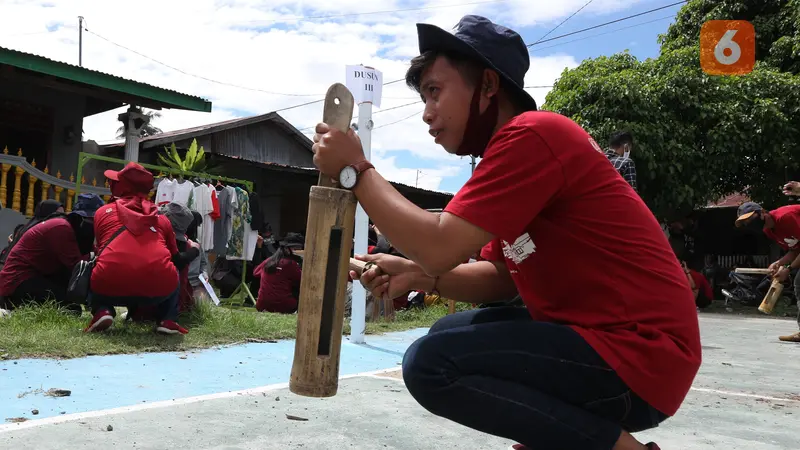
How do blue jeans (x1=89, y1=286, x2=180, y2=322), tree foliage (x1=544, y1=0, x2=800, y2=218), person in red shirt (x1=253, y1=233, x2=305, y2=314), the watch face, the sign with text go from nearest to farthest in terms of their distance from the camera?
the watch face, blue jeans (x1=89, y1=286, x2=180, y2=322), the sign with text, person in red shirt (x1=253, y1=233, x2=305, y2=314), tree foliage (x1=544, y1=0, x2=800, y2=218)

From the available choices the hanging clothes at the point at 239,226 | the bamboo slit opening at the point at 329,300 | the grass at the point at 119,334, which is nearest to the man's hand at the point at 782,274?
the grass at the point at 119,334

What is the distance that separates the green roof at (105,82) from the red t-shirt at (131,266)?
5.13m

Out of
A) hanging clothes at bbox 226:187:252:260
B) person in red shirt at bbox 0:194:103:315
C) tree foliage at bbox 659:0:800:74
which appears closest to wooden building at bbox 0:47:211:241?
hanging clothes at bbox 226:187:252:260

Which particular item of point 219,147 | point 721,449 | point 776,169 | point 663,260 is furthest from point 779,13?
point 663,260

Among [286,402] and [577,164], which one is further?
[286,402]

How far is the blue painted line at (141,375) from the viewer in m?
3.53

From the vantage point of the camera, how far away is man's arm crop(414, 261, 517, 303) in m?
2.33

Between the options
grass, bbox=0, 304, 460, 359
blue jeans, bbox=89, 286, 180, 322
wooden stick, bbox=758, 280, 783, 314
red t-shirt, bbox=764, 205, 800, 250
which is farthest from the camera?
red t-shirt, bbox=764, 205, 800, 250

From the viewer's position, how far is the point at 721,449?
3104 mm

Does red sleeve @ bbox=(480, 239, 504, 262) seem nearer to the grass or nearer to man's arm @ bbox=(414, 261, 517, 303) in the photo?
man's arm @ bbox=(414, 261, 517, 303)

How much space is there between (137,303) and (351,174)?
438 cm

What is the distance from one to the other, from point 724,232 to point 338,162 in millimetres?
22377

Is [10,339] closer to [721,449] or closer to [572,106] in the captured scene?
[721,449]

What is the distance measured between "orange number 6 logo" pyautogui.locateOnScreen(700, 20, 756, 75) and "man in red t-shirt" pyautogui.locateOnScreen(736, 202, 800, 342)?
7.54 m
